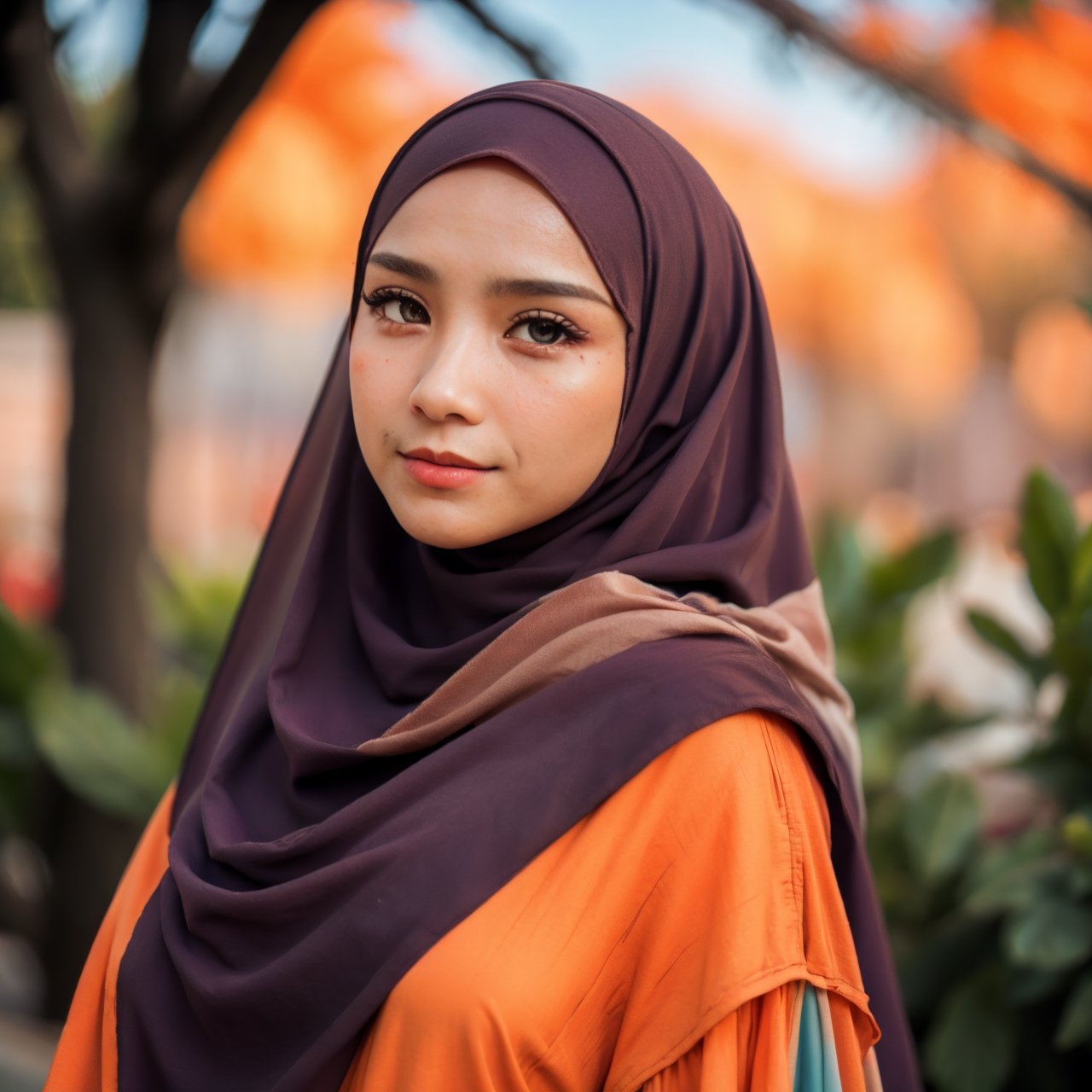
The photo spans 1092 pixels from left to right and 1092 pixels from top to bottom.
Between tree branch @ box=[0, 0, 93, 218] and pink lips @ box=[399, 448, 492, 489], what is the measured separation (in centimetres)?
190

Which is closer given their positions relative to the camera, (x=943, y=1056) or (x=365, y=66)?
(x=943, y=1056)

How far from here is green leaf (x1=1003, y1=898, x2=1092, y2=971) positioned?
5.55 feet

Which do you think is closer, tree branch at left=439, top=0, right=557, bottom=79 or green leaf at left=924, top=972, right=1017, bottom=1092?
green leaf at left=924, top=972, right=1017, bottom=1092

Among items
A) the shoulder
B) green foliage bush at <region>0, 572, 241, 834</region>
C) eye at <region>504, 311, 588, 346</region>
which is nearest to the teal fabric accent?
the shoulder

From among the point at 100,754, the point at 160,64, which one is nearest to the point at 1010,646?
the point at 100,754

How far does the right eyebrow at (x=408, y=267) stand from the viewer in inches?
45.2

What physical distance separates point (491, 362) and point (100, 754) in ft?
5.79

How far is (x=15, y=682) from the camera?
2.63m

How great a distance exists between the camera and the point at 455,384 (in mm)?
1124

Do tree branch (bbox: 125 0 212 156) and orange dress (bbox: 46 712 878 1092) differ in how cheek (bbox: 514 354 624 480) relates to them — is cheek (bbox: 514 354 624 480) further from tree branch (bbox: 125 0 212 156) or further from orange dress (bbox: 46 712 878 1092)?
tree branch (bbox: 125 0 212 156)

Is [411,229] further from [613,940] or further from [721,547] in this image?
[613,940]

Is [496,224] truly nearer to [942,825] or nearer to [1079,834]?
[1079,834]

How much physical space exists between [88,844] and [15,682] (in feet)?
1.24

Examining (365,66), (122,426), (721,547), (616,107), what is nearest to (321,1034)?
(721,547)
